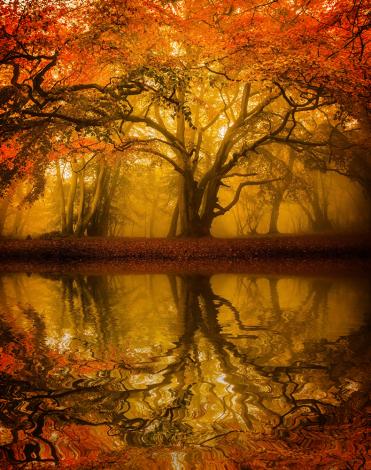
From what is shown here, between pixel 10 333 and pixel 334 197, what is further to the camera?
pixel 334 197

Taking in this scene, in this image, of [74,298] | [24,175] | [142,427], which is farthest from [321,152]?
[142,427]

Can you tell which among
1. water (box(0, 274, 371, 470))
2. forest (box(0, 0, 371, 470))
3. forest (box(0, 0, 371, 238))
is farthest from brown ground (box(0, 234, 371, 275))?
water (box(0, 274, 371, 470))

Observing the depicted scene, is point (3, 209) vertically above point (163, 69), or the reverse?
point (163, 69)

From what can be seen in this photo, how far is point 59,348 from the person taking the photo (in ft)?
20.6

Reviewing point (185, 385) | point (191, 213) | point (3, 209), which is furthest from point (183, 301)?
point (3, 209)

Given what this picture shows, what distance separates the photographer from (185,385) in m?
4.72

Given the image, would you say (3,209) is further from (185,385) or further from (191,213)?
(185,385)

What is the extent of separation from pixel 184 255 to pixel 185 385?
16352 mm

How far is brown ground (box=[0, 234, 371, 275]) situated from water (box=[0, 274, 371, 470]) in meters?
8.73

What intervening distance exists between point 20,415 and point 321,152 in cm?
2660

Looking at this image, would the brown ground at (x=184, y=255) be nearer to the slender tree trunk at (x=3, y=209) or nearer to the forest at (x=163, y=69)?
the forest at (x=163, y=69)

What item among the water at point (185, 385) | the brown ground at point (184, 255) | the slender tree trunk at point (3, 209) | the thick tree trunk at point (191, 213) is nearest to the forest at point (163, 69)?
the thick tree trunk at point (191, 213)

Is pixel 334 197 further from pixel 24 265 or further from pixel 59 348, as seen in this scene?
pixel 59 348

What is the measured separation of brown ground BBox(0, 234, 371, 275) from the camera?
1839cm
